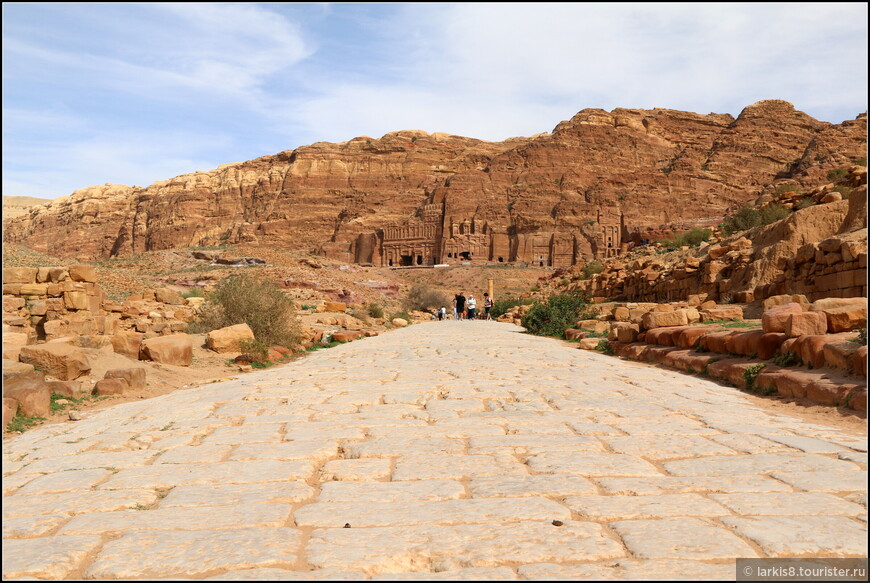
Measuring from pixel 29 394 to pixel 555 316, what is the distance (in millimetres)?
14457

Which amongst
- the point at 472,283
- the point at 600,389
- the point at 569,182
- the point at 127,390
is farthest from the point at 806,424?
the point at 569,182

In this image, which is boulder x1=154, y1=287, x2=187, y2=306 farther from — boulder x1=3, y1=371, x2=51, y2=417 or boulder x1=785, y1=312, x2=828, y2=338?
boulder x1=785, y1=312, x2=828, y2=338

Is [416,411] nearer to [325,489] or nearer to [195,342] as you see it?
[325,489]

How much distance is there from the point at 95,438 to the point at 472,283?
57.6 m

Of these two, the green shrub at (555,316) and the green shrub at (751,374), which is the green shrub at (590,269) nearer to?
the green shrub at (555,316)

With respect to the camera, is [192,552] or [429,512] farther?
[429,512]

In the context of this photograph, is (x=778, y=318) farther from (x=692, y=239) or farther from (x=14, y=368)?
(x=692, y=239)

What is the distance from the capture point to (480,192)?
83000 mm

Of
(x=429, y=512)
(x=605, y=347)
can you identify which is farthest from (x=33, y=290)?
(x=429, y=512)

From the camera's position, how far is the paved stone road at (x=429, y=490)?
7.63ft

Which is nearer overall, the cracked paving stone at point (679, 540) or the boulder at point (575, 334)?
the cracked paving stone at point (679, 540)

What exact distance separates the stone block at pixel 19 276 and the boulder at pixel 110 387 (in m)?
5.57

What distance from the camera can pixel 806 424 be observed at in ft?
16.1

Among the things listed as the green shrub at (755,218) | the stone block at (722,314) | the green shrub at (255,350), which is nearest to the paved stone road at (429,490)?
the green shrub at (255,350)
